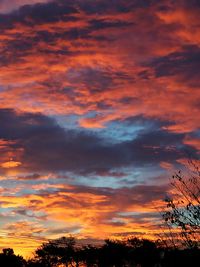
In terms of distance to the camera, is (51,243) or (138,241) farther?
(51,243)

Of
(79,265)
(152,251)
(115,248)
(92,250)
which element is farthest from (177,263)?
(79,265)

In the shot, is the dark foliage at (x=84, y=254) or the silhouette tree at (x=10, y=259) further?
the silhouette tree at (x=10, y=259)

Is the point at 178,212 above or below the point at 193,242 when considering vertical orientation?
above

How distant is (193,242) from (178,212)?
1.38 m

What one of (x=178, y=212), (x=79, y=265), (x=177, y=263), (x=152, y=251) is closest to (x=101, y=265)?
(x=79, y=265)

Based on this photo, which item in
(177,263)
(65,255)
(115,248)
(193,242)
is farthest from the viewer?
(65,255)

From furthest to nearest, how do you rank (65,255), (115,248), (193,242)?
(65,255)
(115,248)
(193,242)

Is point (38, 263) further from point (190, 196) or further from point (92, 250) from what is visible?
point (190, 196)

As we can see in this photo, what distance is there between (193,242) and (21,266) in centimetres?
9867

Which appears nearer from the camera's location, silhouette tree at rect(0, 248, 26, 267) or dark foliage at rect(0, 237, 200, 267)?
dark foliage at rect(0, 237, 200, 267)

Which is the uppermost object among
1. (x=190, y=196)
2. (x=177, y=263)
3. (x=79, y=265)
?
(x=79, y=265)

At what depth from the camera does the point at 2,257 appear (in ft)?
362

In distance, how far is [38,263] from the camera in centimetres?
11556

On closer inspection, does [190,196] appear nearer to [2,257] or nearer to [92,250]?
[92,250]
